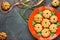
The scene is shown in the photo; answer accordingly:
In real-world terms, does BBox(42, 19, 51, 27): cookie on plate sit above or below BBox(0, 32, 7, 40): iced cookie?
below

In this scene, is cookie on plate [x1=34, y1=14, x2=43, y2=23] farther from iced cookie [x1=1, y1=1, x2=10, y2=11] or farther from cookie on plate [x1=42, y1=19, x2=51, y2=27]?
iced cookie [x1=1, y1=1, x2=10, y2=11]

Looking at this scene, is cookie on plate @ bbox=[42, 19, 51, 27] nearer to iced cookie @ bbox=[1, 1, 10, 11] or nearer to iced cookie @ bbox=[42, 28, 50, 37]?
iced cookie @ bbox=[42, 28, 50, 37]

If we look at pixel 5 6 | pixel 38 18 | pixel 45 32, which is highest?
pixel 5 6

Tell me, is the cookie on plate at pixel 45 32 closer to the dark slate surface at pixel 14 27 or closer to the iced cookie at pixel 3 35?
the dark slate surface at pixel 14 27

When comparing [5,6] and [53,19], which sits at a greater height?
[5,6]

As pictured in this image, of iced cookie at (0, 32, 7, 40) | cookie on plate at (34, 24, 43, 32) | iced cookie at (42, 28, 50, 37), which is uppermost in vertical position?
iced cookie at (0, 32, 7, 40)

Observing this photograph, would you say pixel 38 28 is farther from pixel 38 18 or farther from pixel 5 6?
pixel 5 6

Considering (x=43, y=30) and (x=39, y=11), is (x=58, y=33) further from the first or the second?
(x=39, y=11)

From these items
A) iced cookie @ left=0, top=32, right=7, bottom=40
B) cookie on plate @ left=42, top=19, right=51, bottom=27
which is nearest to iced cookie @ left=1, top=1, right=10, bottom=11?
iced cookie @ left=0, top=32, right=7, bottom=40

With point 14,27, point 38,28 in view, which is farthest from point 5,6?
point 38,28

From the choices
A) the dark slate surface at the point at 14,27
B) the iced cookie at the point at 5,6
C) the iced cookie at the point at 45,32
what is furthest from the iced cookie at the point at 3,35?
the iced cookie at the point at 45,32

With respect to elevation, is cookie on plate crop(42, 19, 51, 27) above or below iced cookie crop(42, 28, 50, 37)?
above

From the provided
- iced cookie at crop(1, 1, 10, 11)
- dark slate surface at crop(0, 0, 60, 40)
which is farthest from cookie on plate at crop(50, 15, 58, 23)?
iced cookie at crop(1, 1, 10, 11)
